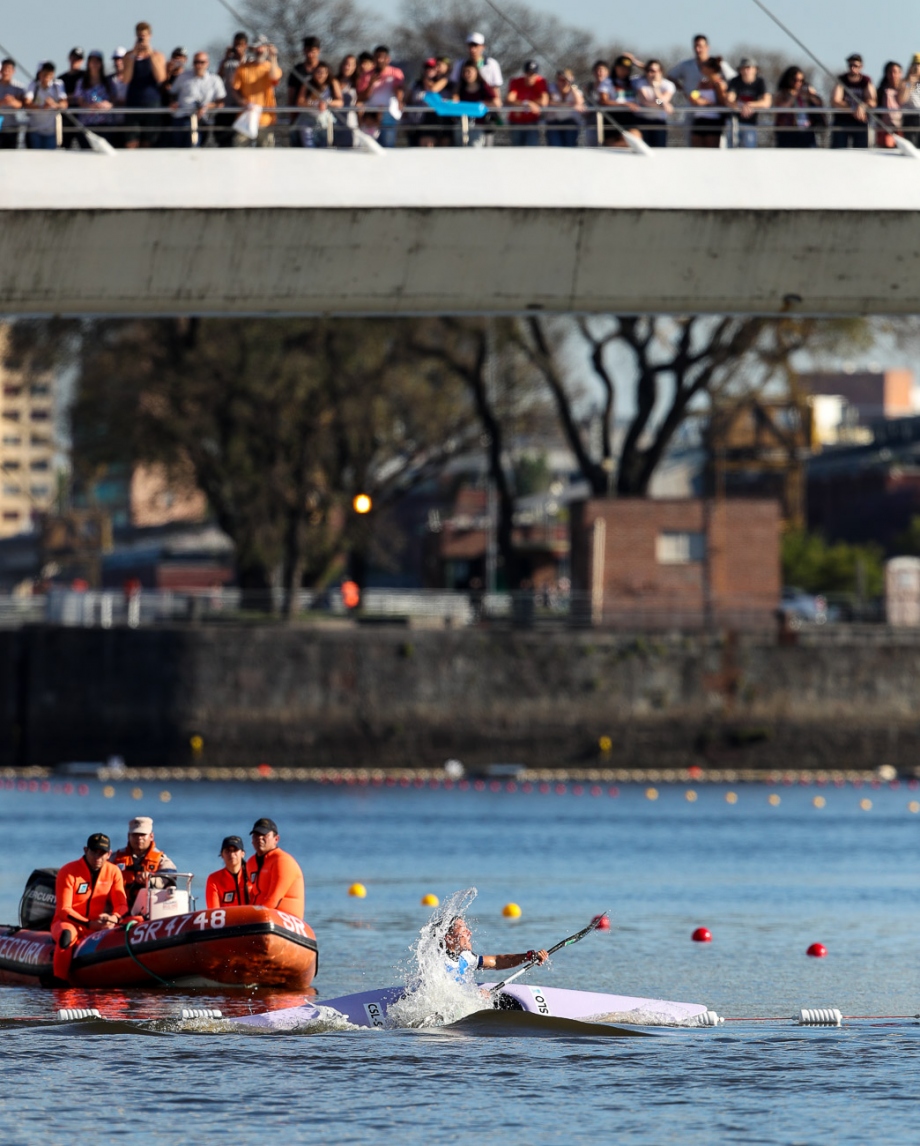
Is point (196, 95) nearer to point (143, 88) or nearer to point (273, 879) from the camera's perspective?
point (143, 88)

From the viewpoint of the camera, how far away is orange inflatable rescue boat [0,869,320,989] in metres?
22.0

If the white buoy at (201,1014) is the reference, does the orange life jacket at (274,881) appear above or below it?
above

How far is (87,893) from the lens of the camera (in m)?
23.3

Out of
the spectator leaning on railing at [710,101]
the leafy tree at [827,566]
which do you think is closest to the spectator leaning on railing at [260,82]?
the spectator leaning on railing at [710,101]

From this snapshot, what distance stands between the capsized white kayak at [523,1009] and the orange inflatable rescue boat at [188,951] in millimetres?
1139

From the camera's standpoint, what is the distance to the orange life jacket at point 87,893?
75.9 ft

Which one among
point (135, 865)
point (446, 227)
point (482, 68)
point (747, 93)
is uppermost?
point (482, 68)

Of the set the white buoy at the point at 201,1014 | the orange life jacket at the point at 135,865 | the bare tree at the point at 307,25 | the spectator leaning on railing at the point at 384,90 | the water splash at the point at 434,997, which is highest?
the bare tree at the point at 307,25

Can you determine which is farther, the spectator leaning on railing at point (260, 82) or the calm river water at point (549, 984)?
the spectator leaning on railing at point (260, 82)

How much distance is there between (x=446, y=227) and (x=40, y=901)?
9782 mm

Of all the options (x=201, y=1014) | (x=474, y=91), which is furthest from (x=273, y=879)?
(x=474, y=91)

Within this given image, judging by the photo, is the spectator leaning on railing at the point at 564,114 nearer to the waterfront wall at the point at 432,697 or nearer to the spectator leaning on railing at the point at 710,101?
the spectator leaning on railing at the point at 710,101

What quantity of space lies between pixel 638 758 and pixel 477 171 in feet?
106

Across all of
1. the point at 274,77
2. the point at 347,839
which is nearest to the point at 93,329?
the point at 347,839
